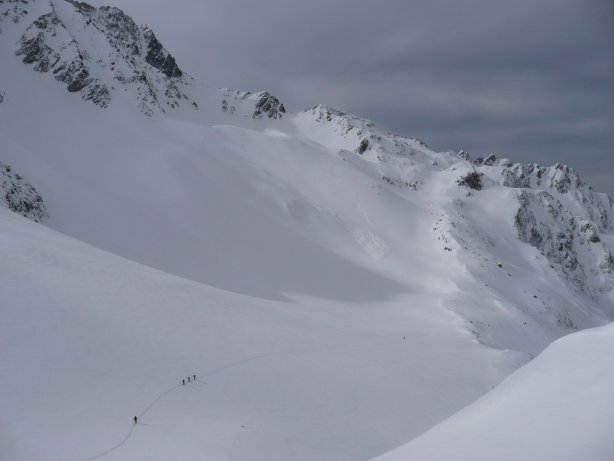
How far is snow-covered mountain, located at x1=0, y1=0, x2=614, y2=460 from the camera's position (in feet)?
42.0

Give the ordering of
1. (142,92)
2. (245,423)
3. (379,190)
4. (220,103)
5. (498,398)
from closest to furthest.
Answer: (498,398) < (245,423) < (379,190) < (142,92) < (220,103)

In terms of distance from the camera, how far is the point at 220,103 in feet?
326

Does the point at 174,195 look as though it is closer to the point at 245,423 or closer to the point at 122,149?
the point at 122,149

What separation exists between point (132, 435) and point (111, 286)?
30.4 ft

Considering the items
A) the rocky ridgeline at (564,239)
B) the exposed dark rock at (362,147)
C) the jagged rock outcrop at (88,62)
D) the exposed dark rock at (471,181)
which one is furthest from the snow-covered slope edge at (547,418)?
the exposed dark rock at (362,147)

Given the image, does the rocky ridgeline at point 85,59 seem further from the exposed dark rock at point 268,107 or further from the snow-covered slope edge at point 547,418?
the snow-covered slope edge at point 547,418

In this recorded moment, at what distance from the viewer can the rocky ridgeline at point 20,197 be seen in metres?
31.3

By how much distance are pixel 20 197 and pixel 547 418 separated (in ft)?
127

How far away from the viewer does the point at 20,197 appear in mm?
32406

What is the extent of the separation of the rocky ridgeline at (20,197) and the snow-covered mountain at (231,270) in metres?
0.22

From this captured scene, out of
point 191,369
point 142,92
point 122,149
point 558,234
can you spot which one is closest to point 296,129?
point 142,92

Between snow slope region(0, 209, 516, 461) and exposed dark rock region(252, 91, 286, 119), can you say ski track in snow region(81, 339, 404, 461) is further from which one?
exposed dark rock region(252, 91, 286, 119)

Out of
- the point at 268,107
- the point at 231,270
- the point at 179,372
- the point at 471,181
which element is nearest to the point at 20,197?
the point at 231,270

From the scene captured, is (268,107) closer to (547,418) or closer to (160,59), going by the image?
(160,59)
